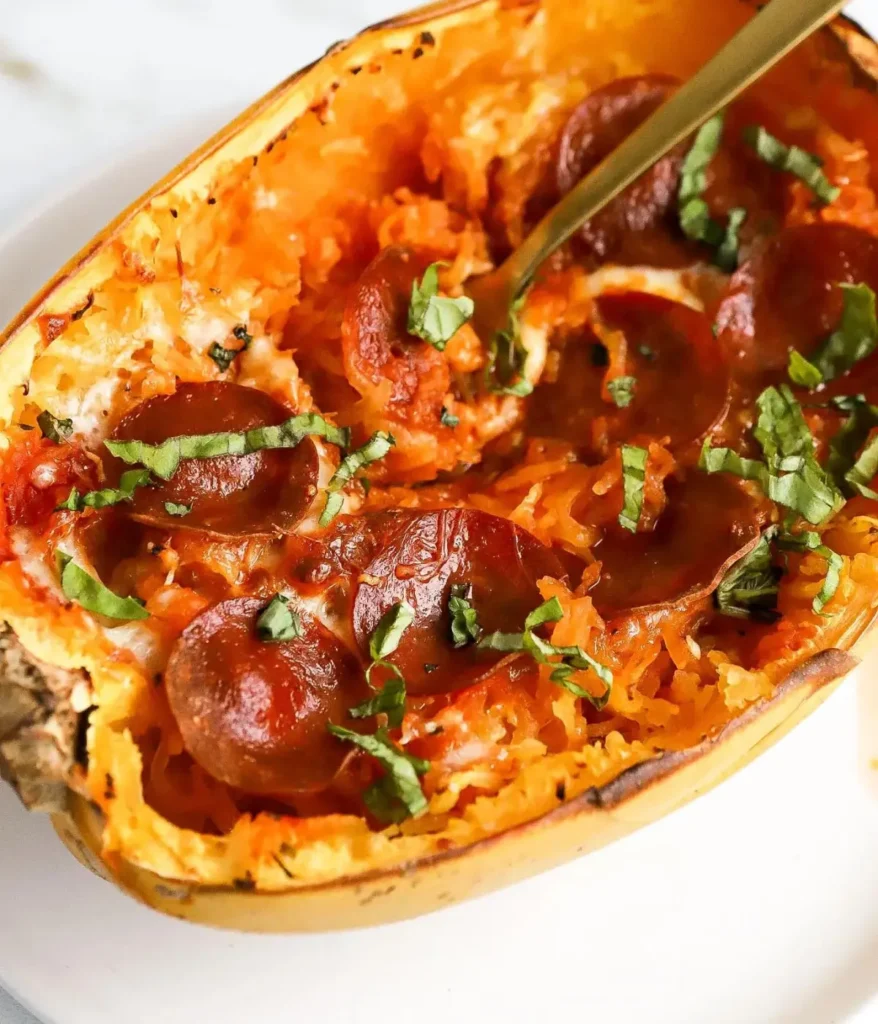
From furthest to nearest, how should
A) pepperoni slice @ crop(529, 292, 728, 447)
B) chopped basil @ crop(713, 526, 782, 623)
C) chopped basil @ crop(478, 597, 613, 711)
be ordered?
1. pepperoni slice @ crop(529, 292, 728, 447)
2. chopped basil @ crop(713, 526, 782, 623)
3. chopped basil @ crop(478, 597, 613, 711)

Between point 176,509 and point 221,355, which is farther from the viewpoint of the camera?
point 221,355

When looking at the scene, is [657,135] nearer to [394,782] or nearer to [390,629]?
[390,629]

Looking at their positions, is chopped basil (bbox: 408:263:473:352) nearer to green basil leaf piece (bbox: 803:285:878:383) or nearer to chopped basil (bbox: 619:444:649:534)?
chopped basil (bbox: 619:444:649:534)

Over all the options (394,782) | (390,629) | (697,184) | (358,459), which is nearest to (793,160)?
(697,184)

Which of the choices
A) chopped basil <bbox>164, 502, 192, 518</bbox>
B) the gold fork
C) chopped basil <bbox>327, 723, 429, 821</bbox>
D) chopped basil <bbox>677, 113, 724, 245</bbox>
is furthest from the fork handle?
chopped basil <bbox>327, 723, 429, 821</bbox>

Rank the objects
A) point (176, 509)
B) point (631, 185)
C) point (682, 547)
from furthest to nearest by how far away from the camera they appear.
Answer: point (631, 185) → point (682, 547) → point (176, 509)

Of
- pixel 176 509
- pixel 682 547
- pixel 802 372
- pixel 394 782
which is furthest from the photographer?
pixel 802 372
